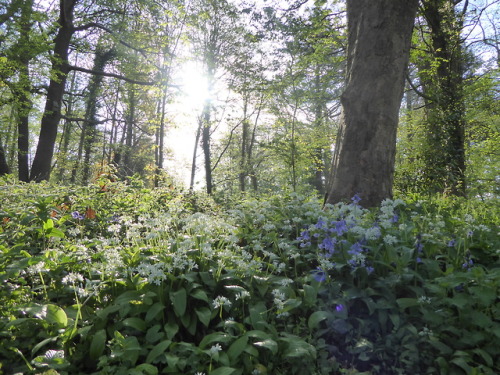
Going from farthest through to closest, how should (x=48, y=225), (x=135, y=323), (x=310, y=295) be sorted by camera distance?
(x=48, y=225), (x=310, y=295), (x=135, y=323)

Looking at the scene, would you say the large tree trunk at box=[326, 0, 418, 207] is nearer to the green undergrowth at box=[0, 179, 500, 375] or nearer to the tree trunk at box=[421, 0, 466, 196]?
the green undergrowth at box=[0, 179, 500, 375]

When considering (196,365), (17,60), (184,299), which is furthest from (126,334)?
(17,60)

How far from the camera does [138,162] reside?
24141mm

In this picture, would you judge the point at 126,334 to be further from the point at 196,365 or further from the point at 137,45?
the point at 137,45

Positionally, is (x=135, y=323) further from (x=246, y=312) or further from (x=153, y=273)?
(x=246, y=312)

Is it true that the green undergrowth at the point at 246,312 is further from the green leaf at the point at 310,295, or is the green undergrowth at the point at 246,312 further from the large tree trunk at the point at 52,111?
the large tree trunk at the point at 52,111

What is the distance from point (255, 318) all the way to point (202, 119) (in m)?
13.3

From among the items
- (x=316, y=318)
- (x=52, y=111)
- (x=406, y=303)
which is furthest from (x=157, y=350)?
(x=52, y=111)

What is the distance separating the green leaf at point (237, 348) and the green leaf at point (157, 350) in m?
0.35

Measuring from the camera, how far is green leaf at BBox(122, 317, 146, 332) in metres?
1.86

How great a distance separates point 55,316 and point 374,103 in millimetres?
4260

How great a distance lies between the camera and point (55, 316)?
174 centimetres

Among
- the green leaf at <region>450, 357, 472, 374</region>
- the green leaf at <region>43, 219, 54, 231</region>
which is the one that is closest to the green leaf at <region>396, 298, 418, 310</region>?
the green leaf at <region>450, 357, 472, 374</region>

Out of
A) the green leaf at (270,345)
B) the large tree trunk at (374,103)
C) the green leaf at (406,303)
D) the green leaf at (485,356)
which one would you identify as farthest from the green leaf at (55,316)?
the large tree trunk at (374,103)
